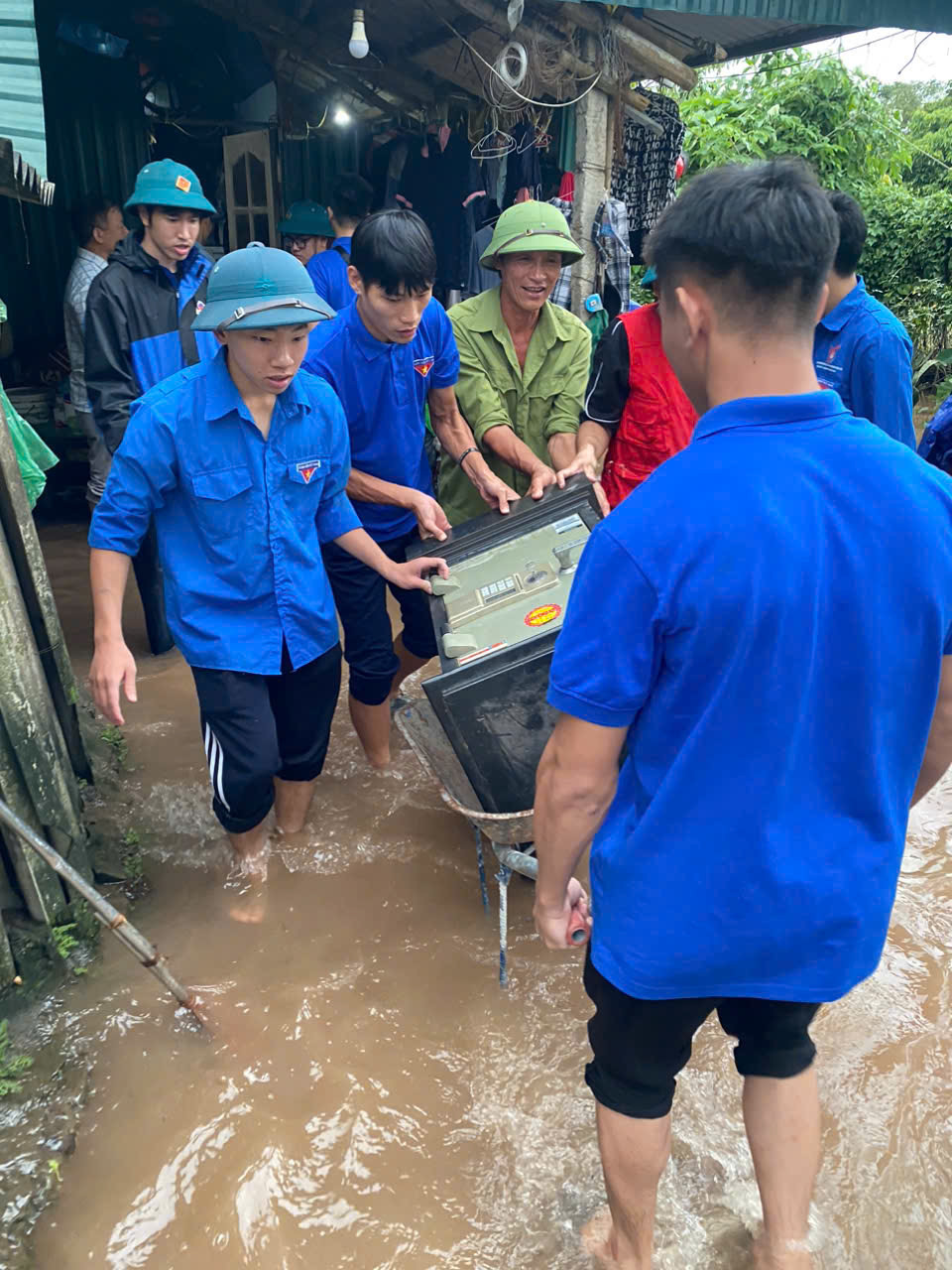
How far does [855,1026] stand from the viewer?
2459 millimetres

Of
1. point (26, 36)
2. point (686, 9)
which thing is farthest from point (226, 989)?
point (686, 9)

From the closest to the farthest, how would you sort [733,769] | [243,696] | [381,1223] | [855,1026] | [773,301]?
[773,301]
[733,769]
[381,1223]
[855,1026]
[243,696]

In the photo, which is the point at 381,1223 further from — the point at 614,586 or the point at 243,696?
the point at 614,586

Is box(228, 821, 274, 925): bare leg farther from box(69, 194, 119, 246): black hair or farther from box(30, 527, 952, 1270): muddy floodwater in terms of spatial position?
box(69, 194, 119, 246): black hair

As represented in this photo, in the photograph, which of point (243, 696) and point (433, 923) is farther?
point (433, 923)

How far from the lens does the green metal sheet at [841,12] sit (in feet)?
15.0

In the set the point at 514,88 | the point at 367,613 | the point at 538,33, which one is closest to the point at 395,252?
the point at 367,613

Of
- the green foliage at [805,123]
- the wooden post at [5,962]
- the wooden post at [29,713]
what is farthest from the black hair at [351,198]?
the green foliage at [805,123]

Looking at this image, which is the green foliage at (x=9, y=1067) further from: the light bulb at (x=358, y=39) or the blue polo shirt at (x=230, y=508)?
the light bulb at (x=358, y=39)

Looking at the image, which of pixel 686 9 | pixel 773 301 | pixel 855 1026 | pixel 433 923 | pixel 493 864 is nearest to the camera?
pixel 773 301

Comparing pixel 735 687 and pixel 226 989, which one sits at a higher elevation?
pixel 735 687

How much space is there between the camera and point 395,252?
2766mm

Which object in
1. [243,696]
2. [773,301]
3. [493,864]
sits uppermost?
[773,301]

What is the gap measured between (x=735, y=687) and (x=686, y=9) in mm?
4564
